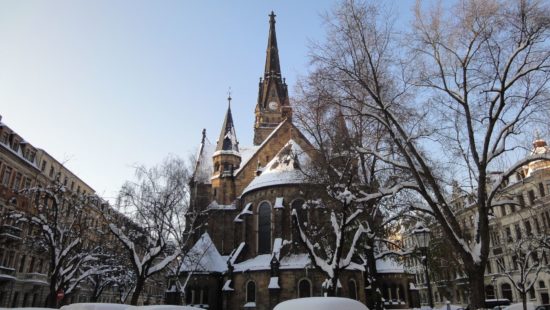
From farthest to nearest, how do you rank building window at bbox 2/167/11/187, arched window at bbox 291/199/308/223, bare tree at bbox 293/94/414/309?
1. building window at bbox 2/167/11/187
2. arched window at bbox 291/199/308/223
3. bare tree at bbox 293/94/414/309

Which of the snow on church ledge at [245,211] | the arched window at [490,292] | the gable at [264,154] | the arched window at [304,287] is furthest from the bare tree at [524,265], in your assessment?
the snow on church ledge at [245,211]

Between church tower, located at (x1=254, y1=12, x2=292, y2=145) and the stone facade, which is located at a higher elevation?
church tower, located at (x1=254, y1=12, x2=292, y2=145)

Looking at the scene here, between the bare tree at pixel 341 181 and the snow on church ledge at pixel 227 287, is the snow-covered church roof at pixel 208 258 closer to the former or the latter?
the snow on church ledge at pixel 227 287

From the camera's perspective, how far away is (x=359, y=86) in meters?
14.4

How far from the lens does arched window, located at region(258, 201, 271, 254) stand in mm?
33188

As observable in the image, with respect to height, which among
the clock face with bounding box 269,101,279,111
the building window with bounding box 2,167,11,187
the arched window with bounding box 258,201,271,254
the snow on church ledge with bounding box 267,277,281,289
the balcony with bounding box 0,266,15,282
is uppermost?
the clock face with bounding box 269,101,279,111

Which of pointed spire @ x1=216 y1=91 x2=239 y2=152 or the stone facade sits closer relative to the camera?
the stone facade

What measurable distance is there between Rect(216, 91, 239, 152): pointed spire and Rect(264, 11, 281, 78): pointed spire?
56.7 feet

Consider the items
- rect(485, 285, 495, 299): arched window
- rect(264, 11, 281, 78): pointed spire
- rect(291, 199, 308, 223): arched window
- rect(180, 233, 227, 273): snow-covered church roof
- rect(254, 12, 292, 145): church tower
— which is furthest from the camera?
rect(264, 11, 281, 78): pointed spire

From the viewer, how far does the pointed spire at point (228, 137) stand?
137 ft

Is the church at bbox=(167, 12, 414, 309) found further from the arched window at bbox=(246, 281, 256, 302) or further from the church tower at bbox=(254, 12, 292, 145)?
the church tower at bbox=(254, 12, 292, 145)

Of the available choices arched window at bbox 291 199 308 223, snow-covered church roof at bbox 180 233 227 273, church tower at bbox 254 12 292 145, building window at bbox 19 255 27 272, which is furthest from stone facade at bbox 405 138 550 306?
building window at bbox 19 255 27 272

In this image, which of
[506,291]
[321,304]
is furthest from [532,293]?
[321,304]

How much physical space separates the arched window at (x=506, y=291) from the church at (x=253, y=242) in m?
19.3
